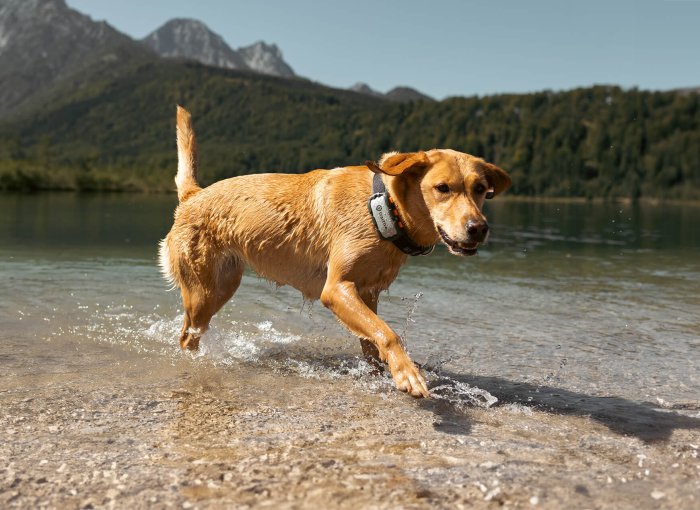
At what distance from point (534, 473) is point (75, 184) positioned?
358ft

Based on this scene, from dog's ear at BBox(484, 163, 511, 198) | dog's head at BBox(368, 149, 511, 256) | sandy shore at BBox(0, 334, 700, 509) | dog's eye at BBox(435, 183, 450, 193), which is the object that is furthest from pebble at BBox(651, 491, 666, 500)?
dog's ear at BBox(484, 163, 511, 198)

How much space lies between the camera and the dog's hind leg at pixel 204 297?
740cm

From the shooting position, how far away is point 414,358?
7879 mm

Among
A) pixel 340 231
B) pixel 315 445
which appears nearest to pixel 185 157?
pixel 340 231

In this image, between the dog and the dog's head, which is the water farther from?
the dog's head

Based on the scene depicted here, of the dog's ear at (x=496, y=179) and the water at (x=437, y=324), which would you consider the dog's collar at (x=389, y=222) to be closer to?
the dog's ear at (x=496, y=179)

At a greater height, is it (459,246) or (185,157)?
(185,157)

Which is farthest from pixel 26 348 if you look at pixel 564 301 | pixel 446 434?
pixel 564 301

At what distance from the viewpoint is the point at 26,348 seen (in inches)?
295

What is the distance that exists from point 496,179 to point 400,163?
1.05 meters

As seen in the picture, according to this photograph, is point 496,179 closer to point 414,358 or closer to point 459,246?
point 459,246

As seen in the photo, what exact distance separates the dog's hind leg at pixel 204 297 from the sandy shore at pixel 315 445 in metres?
0.88

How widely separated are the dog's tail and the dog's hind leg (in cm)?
104

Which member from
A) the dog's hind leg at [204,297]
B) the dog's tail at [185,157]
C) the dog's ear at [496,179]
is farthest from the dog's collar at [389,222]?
the dog's tail at [185,157]
